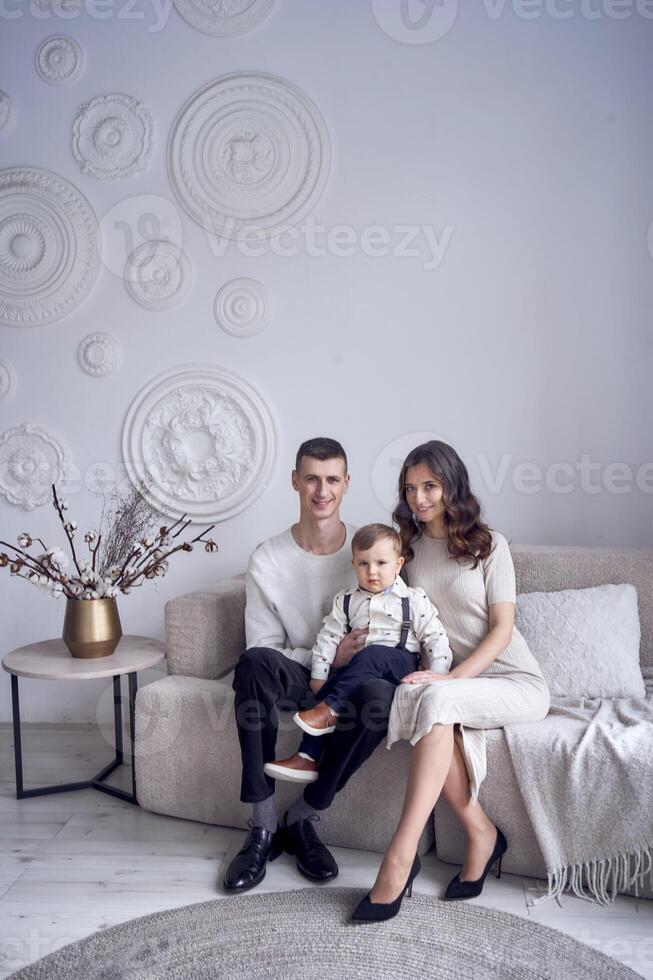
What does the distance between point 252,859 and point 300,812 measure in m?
0.17

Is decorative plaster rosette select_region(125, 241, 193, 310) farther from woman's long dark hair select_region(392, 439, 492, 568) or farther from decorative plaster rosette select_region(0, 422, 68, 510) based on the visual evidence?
woman's long dark hair select_region(392, 439, 492, 568)

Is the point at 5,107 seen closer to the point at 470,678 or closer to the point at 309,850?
the point at 470,678

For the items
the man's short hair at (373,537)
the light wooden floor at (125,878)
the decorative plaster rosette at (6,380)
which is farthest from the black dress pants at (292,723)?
the decorative plaster rosette at (6,380)

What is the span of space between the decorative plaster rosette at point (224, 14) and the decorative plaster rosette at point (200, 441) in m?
1.22

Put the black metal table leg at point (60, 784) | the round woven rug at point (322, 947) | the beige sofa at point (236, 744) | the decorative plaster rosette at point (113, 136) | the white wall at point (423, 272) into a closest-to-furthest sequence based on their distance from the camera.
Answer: the round woven rug at point (322, 947) → the beige sofa at point (236, 744) → the black metal table leg at point (60, 784) → the white wall at point (423, 272) → the decorative plaster rosette at point (113, 136)

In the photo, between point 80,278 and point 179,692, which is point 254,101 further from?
point 179,692

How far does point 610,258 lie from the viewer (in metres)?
2.90

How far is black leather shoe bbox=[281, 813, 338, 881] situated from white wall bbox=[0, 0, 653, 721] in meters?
1.20

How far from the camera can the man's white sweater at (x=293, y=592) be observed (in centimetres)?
234

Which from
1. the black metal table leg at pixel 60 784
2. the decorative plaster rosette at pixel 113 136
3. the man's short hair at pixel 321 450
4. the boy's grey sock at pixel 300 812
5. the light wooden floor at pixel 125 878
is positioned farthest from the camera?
the decorative plaster rosette at pixel 113 136

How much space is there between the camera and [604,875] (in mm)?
1886

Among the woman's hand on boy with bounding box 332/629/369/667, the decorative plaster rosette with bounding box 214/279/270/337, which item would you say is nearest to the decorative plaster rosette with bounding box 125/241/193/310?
the decorative plaster rosette with bounding box 214/279/270/337

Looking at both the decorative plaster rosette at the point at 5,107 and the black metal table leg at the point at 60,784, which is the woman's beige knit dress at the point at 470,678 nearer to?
the black metal table leg at the point at 60,784

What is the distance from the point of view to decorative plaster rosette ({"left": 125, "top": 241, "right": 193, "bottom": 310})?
305 centimetres
